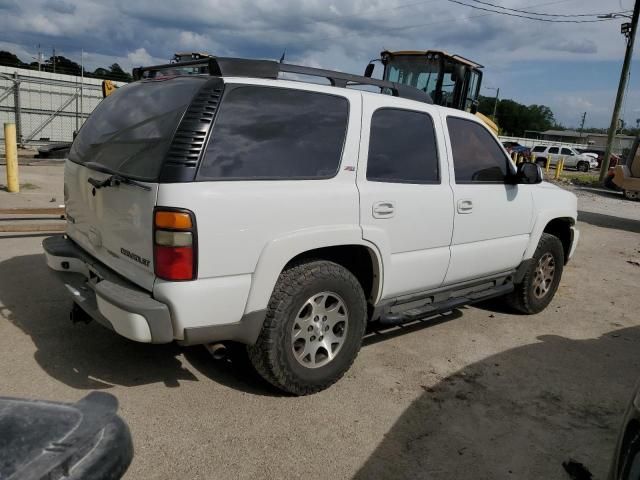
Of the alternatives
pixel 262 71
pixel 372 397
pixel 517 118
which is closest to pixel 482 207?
pixel 372 397

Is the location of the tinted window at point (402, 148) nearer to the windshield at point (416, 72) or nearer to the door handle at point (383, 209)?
the door handle at point (383, 209)

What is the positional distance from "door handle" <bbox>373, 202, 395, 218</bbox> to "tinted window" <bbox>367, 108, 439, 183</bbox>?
170mm

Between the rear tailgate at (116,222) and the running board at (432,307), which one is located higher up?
the rear tailgate at (116,222)

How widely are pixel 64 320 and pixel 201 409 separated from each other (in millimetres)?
1826

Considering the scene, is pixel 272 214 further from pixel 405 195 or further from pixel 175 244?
pixel 405 195

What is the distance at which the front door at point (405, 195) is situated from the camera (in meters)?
3.56

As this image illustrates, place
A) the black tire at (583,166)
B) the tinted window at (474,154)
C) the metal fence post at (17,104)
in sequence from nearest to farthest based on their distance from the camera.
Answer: the tinted window at (474,154) → the metal fence post at (17,104) → the black tire at (583,166)

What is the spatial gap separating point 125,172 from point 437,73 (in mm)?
9213

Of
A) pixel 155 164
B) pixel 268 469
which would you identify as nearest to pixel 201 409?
pixel 268 469

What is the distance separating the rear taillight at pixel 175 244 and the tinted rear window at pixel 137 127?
0.25 metres

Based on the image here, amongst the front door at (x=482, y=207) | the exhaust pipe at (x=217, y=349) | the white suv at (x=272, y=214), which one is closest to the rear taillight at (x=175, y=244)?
the white suv at (x=272, y=214)

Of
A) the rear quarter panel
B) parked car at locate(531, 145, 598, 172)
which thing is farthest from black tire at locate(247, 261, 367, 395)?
parked car at locate(531, 145, 598, 172)

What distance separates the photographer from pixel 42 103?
19.1m

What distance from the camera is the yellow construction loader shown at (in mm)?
10852
